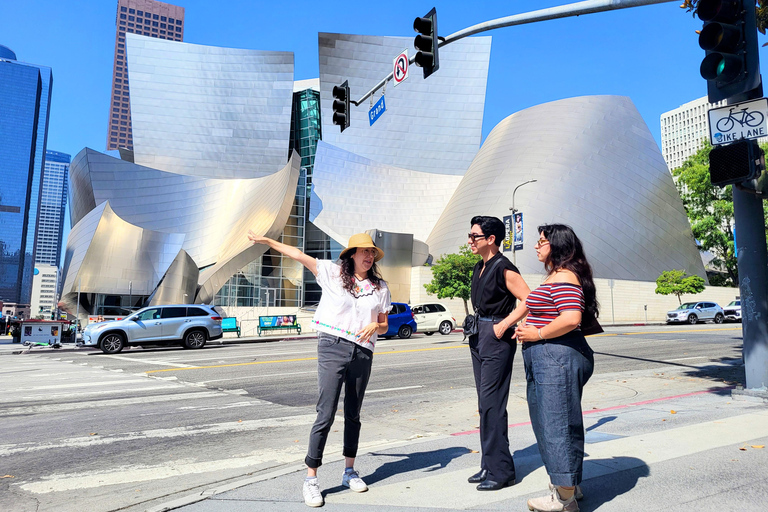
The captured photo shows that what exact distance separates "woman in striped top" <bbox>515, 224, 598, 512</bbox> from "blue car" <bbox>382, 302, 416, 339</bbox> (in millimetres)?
19369

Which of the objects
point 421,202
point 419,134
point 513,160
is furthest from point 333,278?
point 419,134

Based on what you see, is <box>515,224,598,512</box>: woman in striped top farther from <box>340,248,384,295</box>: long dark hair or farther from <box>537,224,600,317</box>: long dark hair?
<box>340,248,384,295</box>: long dark hair

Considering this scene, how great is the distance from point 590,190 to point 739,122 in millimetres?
36124

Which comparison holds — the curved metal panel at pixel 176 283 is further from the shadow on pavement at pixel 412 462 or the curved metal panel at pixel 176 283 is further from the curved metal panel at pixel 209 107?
the shadow on pavement at pixel 412 462

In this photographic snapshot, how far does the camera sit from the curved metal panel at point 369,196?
47.1 m

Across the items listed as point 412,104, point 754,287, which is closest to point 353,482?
point 754,287

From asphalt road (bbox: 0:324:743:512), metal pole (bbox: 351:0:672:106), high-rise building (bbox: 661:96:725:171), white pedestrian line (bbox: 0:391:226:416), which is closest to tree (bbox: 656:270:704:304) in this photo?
asphalt road (bbox: 0:324:743:512)

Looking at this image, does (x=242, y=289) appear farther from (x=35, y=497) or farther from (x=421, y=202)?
(x=35, y=497)

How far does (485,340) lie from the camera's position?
159 inches

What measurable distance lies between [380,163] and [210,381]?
43459 mm

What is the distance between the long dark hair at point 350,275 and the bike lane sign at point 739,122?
195 inches

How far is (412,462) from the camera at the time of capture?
458 centimetres

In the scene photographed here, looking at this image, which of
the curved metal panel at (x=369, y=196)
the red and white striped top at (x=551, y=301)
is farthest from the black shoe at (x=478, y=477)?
the curved metal panel at (x=369, y=196)

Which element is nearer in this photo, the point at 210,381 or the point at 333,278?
the point at 333,278
